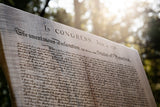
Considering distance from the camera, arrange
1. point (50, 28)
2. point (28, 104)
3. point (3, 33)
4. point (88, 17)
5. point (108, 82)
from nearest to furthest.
A: 1. point (28, 104)
2. point (3, 33)
3. point (50, 28)
4. point (108, 82)
5. point (88, 17)

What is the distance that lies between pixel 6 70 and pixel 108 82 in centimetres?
144

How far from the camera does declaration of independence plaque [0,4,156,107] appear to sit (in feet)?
6.34

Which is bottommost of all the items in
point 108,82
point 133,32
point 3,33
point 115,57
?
point 108,82

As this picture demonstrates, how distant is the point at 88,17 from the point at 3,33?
590 centimetres

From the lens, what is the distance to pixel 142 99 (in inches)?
128

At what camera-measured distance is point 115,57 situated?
3344 mm

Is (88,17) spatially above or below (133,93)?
above

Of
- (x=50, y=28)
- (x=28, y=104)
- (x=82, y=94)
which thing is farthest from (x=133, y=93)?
(x=28, y=104)

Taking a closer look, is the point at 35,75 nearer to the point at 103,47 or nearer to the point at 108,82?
the point at 108,82

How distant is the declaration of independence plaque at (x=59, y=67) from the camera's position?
1.93 m

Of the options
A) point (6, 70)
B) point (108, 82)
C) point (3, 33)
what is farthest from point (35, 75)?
point (108, 82)

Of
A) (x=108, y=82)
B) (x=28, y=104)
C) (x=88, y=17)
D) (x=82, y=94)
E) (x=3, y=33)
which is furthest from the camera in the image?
(x=88, y=17)

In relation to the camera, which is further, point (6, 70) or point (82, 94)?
point (82, 94)

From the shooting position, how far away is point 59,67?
233cm
